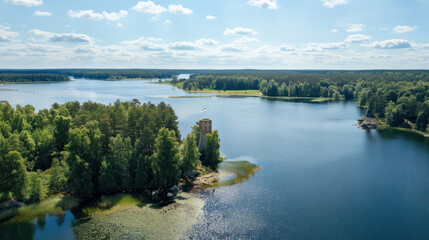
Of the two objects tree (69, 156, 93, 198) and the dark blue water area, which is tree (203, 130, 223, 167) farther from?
the dark blue water area

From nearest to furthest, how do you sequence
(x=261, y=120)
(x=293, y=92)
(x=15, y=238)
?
1. (x=15, y=238)
2. (x=261, y=120)
3. (x=293, y=92)

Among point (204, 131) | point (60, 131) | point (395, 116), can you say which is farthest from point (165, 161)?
point (395, 116)

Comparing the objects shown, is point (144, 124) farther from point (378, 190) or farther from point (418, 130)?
point (418, 130)

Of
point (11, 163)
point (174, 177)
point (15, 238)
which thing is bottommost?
point (15, 238)

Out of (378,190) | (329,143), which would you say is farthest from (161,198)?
(329,143)

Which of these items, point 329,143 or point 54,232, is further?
point 329,143

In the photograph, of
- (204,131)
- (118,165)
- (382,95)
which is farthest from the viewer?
(382,95)

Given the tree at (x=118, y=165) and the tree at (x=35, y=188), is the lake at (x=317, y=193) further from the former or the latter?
the tree at (x=118, y=165)

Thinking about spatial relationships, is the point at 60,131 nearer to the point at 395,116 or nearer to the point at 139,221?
the point at 139,221
